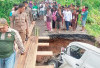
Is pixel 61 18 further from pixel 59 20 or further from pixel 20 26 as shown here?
pixel 20 26

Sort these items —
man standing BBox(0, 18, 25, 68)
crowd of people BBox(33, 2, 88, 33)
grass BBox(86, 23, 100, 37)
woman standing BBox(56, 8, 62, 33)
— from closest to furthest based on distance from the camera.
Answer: man standing BBox(0, 18, 25, 68) → crowd of people BBox(33, 2, 88, 33) → woman standing BBox(56, 8, 62, 33) → grass BBox(86, 23, 100, 37)

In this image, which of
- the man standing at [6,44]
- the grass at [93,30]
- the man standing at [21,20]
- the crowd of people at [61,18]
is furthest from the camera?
the grass at [93,30]

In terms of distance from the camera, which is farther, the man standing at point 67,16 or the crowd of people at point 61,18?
the man standing at point 67,16

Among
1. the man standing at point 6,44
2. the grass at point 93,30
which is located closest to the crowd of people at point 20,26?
the man standing at point 6,44

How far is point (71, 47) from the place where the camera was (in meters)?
8.33

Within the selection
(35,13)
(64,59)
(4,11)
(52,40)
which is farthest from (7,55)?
(35,13)

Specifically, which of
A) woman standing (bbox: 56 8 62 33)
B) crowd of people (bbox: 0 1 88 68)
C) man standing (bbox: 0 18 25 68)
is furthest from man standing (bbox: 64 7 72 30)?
man standing (bbox: 0 18 25 68)

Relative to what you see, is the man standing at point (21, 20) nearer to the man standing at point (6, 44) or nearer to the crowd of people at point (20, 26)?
the crowd of people at point (20, 26)

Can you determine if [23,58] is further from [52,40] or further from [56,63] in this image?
[52,40]

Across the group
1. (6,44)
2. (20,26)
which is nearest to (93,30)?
(20,26)

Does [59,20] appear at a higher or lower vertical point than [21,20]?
lower

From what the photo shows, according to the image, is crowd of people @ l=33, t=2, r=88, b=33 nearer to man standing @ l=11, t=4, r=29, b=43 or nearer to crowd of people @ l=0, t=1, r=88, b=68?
crowd of people @ l=0, t=1, r=88, b=68

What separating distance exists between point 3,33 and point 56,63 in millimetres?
5002

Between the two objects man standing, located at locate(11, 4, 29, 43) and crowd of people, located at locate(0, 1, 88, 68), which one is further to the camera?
man standing, located at locate(11, 4, 29, 43)
